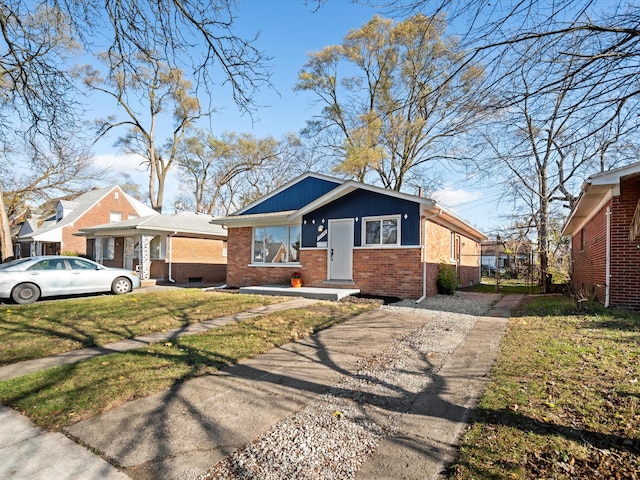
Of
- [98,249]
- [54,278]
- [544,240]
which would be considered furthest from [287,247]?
[98,249]

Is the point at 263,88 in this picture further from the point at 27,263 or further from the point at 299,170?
the point at 299,170

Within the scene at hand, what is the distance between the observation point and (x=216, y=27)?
421 cm

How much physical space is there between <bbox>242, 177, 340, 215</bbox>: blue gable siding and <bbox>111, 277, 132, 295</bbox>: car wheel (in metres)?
5.45

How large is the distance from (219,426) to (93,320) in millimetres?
5971

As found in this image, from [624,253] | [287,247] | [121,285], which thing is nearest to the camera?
[624,253]

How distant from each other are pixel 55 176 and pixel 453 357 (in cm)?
2494

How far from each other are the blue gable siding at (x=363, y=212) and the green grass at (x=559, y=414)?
5.86m

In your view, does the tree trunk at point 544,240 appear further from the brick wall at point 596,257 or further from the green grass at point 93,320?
the green grass at point 93,320

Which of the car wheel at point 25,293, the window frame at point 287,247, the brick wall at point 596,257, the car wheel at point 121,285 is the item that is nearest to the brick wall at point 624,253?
the brick wall at point 596,257

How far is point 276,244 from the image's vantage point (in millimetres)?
14344

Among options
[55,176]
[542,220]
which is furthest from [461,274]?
[55,176]

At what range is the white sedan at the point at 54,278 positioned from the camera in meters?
10.3

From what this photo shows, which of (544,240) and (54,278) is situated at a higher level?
(544,240)

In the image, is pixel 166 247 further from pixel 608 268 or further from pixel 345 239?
pixel 608 268
